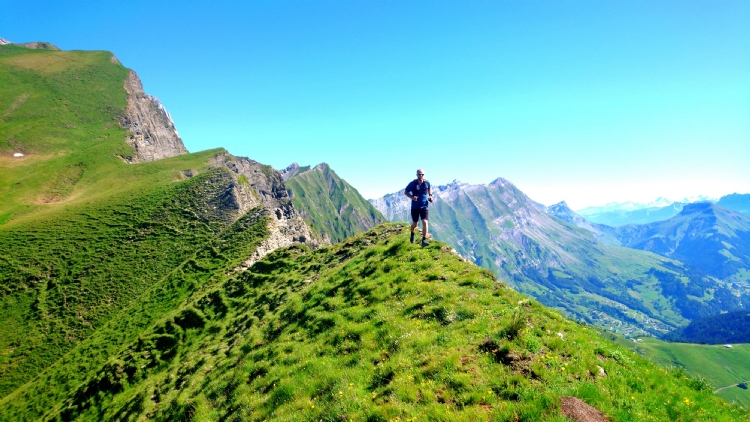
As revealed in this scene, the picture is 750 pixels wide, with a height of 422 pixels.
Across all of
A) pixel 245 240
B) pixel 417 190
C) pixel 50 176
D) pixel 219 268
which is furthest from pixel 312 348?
pixel 50 176

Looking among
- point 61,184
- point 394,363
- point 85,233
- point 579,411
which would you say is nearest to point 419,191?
point 394,363

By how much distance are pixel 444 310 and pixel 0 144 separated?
15687cm

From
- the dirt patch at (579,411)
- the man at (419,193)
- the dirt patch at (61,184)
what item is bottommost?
the dirt patch at (579,411)

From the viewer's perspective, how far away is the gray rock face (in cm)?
13112

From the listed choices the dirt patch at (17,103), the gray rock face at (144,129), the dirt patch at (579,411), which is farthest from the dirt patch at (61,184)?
the dirt patch at (579,411)

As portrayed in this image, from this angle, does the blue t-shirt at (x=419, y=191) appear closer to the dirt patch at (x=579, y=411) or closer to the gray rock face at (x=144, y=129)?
the dirt patch at (x=579, y=411)

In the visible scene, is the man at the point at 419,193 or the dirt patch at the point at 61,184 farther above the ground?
the dirt patch at the point at 61,184

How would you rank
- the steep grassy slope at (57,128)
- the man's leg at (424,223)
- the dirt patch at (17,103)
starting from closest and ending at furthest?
the man's leg at (424,223) → the steep grassy slope at (57,128) → the dirt patch at (17,103)

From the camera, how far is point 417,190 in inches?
933

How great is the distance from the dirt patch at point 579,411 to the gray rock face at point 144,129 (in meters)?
146

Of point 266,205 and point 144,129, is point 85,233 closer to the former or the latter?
point 266,205

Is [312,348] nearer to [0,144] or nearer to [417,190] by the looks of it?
[417,190]

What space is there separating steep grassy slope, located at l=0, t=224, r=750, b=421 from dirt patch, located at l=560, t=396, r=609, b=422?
268 mm

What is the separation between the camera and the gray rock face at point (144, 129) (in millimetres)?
131125
